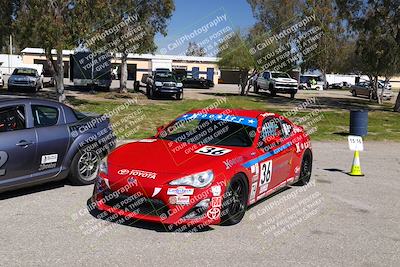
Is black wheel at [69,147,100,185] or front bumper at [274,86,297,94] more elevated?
front bumper at [274,86,297,94]

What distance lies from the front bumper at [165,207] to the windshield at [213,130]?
1315 millimetres

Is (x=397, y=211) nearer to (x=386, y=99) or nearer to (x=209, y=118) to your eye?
(x=209, y=118)

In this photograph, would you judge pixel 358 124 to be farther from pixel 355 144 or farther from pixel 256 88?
pixel 256 88

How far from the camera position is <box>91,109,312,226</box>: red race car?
561 cm

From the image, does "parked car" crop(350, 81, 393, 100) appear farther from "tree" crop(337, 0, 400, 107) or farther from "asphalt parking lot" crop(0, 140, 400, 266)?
"asphalt parking lot" crop(0, 140, 400, 266)

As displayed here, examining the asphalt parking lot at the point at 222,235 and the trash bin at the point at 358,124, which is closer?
the asphalt parking lot at the point at 222,235

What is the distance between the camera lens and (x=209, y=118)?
7414 mm

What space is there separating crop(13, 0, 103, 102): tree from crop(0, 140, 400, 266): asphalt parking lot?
44.1ft

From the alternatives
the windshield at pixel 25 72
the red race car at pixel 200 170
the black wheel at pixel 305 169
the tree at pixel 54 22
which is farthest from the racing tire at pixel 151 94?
the red race car at pixel 200 170

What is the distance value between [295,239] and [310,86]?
58737 mm

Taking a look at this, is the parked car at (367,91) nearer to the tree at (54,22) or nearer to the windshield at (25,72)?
the windshield at (25,72)

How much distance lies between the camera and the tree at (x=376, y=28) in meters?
28.1

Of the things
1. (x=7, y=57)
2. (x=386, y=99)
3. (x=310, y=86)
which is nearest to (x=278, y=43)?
(x=386, y=99)

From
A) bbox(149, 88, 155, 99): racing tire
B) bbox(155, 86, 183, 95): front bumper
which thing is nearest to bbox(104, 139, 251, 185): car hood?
bbox(155, 86, 183, 95): front bumper
